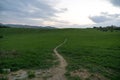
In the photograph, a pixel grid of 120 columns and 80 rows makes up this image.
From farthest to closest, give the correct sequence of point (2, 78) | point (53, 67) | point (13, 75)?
1. point (53, 67)
2. point (13, 75)
3. point (2, 78)

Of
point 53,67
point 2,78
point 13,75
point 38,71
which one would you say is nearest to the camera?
point 2,78

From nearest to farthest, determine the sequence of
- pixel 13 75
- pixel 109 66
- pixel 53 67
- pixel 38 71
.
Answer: pixel 13 75 → pixel 38 71 → pixel 53 67 → pixel 109 66

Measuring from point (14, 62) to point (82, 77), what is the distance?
32.3 ft

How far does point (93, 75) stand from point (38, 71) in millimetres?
5812

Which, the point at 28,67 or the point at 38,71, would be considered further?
the point at 28,67

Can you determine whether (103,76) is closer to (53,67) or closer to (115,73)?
(115,73)

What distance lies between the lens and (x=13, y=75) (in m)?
18.1

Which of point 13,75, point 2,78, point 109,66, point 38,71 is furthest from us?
point 109,66

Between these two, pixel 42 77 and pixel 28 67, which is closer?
pixel 42 77

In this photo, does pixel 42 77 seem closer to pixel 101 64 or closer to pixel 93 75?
pixel 93 75

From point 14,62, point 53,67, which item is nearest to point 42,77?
point 53,67

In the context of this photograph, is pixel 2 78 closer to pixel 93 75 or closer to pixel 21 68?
pixel 21 68

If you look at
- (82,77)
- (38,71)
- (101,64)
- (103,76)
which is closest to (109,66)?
(101,64)

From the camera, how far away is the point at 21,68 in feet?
68.1
